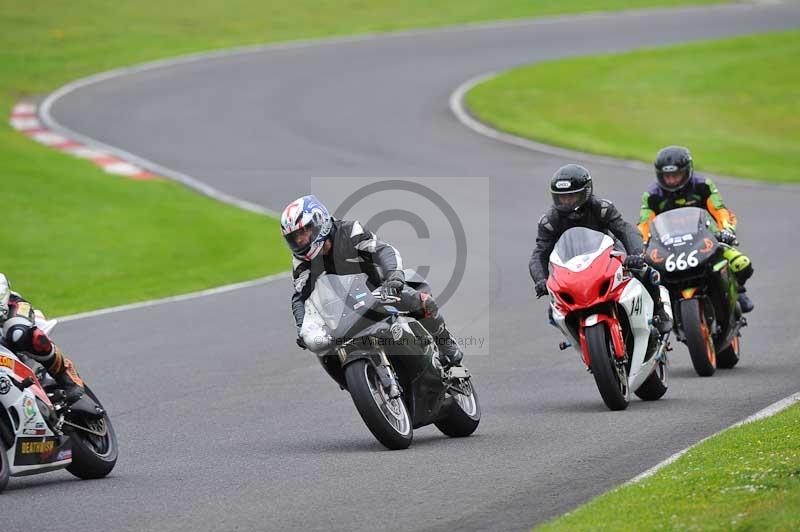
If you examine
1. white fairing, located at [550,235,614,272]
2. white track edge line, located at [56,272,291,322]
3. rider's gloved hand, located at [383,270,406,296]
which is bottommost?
white track edge line, located at [56,272,291,322]

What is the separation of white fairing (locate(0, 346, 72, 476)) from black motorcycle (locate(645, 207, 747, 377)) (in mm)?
5708

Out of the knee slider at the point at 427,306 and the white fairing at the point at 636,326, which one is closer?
the knee slider at the point at 427,306

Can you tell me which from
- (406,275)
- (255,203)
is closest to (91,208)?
(255,203)

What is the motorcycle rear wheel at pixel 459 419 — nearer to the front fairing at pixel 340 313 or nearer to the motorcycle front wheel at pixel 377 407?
the motorcycle front wheel at pixel 377 407

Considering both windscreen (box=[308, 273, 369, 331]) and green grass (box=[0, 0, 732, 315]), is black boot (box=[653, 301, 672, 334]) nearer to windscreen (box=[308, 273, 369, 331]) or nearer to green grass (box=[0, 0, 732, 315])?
windscreen (box=[308, 273, 369, 331])

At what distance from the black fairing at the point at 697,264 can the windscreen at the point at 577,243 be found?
183cm

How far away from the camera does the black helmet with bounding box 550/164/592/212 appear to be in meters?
10.6

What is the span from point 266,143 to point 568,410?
20.1m

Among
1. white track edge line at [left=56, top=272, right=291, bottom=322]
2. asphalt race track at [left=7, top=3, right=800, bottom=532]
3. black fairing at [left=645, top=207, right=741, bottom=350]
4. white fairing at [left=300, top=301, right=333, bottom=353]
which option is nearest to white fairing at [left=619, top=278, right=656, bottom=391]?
asphalt race track at [left=7, top=3, right=800, bottom=532]

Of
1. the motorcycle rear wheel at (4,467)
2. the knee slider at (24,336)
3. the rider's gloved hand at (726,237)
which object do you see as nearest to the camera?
the motorcycle rear wheel at (4,467)

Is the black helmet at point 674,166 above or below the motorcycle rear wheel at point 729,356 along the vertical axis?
above

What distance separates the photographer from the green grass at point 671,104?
30.0 meters

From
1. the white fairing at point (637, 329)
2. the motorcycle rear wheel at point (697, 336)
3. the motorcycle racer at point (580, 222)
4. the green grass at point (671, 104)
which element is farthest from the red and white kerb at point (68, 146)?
the white fairing at point (637, 329)

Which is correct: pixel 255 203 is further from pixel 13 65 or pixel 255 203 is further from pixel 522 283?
pixel 13 65
